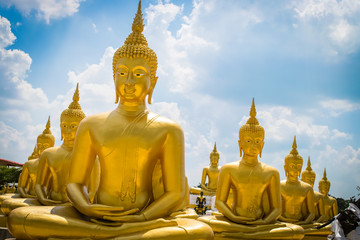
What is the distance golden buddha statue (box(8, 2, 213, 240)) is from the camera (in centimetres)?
353

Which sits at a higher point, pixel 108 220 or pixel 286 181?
pixel 286 181

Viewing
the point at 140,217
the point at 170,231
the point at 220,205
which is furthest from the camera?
the point at 220,205

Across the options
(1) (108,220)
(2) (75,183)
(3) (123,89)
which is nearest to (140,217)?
(1) (108,220)

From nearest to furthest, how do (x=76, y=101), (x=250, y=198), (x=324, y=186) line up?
(x=250, y=198)
(x=76, y=101)
(x=324, y=186)

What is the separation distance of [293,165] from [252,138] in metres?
2.51

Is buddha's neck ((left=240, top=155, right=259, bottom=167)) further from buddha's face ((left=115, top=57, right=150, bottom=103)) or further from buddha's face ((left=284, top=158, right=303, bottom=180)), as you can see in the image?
buddha's face ((left=115, top=57, right=150, bottom=103))

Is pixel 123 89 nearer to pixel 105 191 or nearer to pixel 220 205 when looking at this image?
pixel 105 191

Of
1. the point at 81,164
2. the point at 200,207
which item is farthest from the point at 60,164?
the point at 200,207

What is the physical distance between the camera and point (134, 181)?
4188mm

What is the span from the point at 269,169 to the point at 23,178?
242 inches

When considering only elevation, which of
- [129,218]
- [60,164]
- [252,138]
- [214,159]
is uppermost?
[214,159]

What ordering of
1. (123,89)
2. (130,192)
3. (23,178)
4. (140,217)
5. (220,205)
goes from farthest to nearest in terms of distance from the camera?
(23,178)
(220,205)
(123,89)
(130,192)
(140,217)

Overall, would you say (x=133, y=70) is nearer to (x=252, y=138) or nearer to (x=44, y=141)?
(x=252, y=138)

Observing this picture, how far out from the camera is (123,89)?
447cm
